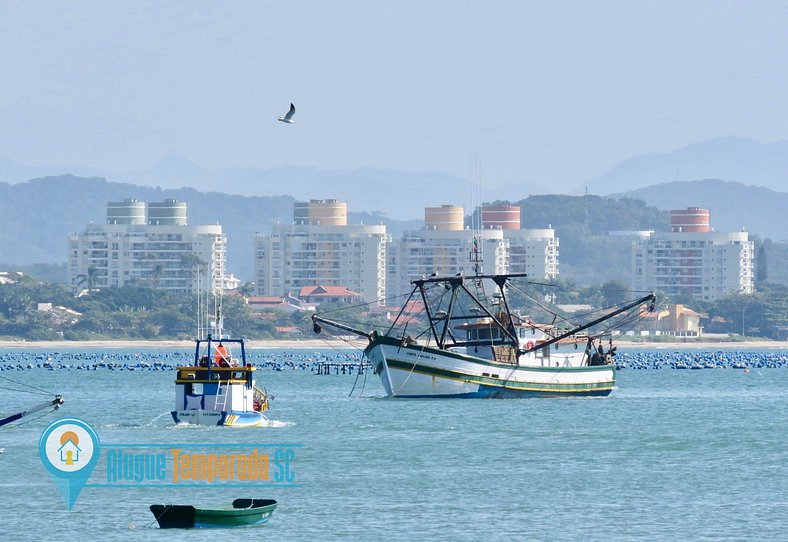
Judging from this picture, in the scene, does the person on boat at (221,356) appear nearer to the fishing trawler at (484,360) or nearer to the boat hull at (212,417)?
the boat hull at (212,417)

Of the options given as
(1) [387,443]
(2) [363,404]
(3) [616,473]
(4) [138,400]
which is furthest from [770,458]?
(4) [138,400]

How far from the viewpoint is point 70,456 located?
62.9 m

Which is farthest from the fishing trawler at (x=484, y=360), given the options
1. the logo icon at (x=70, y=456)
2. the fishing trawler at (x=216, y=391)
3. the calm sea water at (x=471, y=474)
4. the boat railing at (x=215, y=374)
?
the logo icon at (x=70, y=456)

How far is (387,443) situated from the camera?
8806 cm

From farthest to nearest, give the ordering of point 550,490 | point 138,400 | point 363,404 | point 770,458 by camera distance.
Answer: point 138,400 < point 363,404 < point 770,458 < point 550,490

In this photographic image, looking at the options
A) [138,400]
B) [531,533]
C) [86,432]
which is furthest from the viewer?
[138,400]

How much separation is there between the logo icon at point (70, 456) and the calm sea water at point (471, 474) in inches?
24.7

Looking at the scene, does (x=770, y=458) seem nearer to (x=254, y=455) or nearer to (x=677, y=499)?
(x=677, y=499)

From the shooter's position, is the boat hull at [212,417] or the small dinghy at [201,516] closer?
the small dinghy at [201,516]

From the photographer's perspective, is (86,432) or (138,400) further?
(138,400)

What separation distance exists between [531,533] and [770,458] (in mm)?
27130

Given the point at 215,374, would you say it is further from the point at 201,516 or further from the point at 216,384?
the point at 201,516

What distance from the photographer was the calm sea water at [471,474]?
59.9 metres

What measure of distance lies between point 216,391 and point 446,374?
29836 mm
